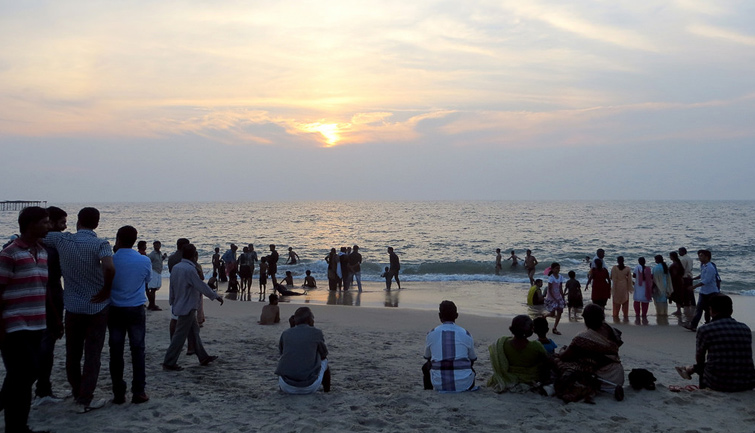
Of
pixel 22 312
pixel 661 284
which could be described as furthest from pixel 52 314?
pixel 661 284

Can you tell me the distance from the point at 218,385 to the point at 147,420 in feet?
4.89

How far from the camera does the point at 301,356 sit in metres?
6.23

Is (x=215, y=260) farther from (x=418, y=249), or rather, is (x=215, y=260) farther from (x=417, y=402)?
(x=418, y=249)

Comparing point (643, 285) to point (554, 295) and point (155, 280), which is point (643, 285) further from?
point (155, 280)

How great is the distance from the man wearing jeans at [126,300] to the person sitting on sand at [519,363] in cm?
403

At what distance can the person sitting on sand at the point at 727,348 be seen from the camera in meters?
6.16

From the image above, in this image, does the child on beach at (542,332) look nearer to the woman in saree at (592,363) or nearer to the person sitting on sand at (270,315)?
the woman in saree at (592,363)

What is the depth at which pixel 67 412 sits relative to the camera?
17.9 ft

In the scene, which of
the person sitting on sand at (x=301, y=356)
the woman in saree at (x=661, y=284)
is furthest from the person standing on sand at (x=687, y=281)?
the person sitting on sand at (x=301, y=356)

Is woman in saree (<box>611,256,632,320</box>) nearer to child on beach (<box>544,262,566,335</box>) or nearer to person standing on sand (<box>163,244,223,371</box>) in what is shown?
child on beach (<box>544,262,566,335</box>)

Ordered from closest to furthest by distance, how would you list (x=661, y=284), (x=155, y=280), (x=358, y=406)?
(x=358, y=406) → (x=155, y=280) → (x=661, y=284)

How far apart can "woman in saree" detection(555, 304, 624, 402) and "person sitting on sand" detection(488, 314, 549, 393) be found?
0.24m

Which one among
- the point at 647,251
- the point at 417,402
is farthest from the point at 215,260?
the point at 647,251

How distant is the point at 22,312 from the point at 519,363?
512cm
